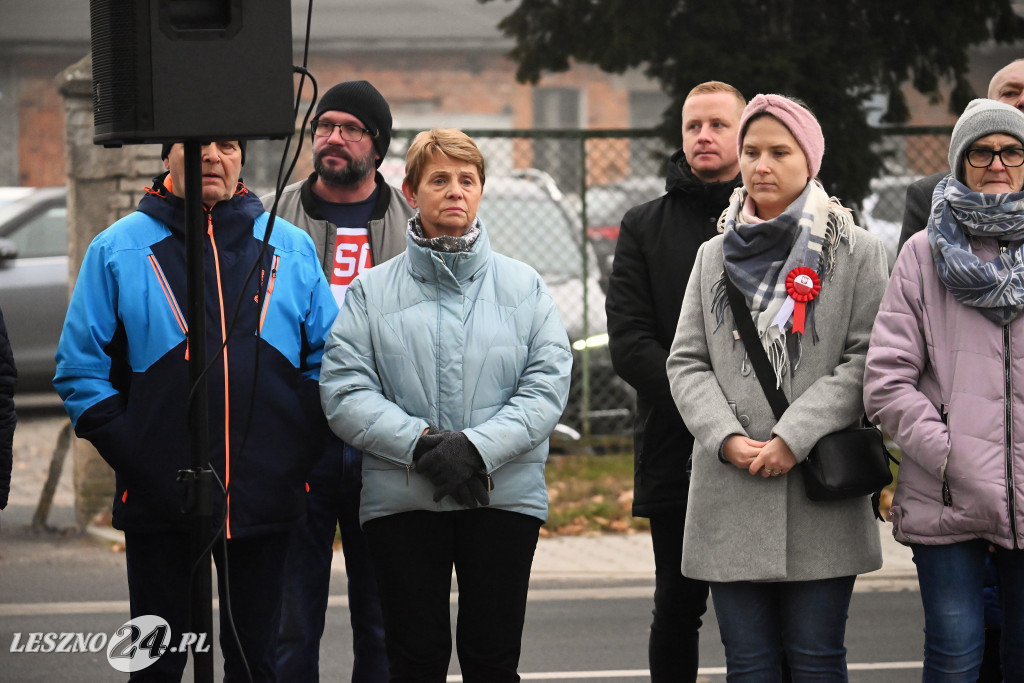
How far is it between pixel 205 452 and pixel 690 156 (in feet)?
6.42

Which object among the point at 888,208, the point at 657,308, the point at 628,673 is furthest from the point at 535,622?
the point at 888,208

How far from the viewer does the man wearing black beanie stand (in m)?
4.43

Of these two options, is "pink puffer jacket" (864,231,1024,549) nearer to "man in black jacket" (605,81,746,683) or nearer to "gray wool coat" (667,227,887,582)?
"gray wool coat" (667,227,887,582)

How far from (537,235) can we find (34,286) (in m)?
4.58

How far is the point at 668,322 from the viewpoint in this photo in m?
4.50

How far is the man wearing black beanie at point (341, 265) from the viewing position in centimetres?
443

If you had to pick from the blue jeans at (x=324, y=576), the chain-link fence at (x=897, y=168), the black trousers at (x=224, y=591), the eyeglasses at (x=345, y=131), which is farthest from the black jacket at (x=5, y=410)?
the chain-link fence at (x=897, y=168)

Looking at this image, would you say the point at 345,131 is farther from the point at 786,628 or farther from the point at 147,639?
the point at 786,628

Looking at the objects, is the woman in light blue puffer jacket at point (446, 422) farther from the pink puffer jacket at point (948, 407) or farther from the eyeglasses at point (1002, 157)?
the eyeglasses at point (1002, 157)

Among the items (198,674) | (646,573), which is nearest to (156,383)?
(198,674)

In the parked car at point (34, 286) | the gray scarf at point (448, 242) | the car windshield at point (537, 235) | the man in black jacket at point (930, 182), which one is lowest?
the parked car at point (34, 286)

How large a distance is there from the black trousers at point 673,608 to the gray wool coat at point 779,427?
1.54 ft

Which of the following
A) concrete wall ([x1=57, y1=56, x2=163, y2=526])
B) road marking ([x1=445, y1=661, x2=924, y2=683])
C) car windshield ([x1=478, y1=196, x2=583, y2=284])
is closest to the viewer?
road marking ([x1=445, y1=661, x2=924, y2=683])

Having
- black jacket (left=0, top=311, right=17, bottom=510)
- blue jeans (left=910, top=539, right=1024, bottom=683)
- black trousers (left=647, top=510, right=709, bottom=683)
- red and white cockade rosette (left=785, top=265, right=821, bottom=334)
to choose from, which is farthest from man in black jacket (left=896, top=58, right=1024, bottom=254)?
black jacket (left=0, top=311, right=17, bottom=510)
